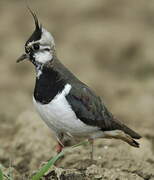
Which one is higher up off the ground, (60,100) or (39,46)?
(39,46)

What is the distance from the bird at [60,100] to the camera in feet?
20.9

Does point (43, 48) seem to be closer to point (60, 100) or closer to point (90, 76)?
point (60, 100)

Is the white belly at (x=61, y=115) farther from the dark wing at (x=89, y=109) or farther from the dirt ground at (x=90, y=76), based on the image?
the dirt ground at (x=90, y=76)

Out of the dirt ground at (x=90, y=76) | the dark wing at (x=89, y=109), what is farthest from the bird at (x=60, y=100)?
the dirt ground at (x=90, y=76)

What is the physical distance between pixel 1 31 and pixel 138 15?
9.44 ft

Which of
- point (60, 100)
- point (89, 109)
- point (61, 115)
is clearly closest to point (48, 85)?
point (60, 100)

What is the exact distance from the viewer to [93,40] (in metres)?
14.1

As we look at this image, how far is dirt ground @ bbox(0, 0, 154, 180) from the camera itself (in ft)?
24.1

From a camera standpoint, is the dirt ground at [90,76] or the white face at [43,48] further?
the dirt ground at [90,76]

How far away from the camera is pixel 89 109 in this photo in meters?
6.57

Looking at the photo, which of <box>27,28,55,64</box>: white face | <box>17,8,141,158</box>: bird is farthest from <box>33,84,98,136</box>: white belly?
<box>27,28,55,64</box>: white face

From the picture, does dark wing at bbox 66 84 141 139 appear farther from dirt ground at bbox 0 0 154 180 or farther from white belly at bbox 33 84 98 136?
dirt ground at bbox 0 0 154 180

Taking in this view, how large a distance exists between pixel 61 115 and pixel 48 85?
0.32m

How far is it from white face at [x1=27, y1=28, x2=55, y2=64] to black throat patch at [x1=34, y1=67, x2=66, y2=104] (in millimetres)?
101
